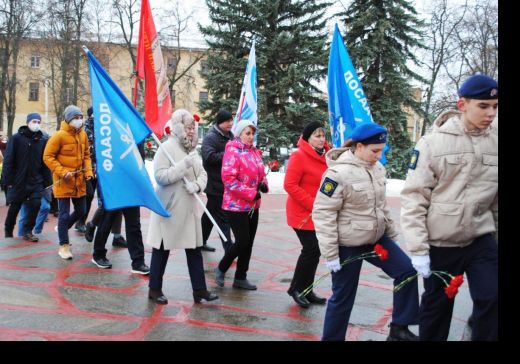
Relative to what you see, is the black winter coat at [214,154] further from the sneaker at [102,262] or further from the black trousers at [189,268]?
the black trousers at [189,268]

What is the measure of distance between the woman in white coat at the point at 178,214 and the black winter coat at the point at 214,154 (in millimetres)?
1786

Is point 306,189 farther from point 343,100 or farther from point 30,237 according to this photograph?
point 30,237

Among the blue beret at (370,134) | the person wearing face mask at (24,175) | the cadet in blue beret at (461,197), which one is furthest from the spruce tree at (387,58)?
the cadet in blue beret at (461,197)

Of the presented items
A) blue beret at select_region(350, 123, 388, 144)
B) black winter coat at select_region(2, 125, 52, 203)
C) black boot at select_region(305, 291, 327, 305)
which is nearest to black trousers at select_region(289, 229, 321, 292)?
black boot at select_region(305, 291, 327, 305)

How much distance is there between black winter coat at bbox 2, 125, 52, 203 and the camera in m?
8.32

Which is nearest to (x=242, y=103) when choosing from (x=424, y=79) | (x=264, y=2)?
(x=264, y=2)

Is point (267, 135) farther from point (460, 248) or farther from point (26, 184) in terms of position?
point (460, 248)

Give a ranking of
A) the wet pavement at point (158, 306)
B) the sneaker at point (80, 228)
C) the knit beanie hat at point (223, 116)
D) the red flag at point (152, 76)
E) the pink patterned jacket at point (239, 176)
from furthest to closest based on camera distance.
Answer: the sneaker at point (80, 228) → the red flag at point (152, 76) → the knit beanie hat at point (223, 116) → the pink patterned jacket at point (239, 176) → the wet pavement at point (158, 306)

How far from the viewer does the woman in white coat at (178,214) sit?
524 centimetres

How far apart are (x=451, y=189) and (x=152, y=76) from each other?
17.5 ft

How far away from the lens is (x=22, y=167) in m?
8.41

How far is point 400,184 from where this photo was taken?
19.5 meters
